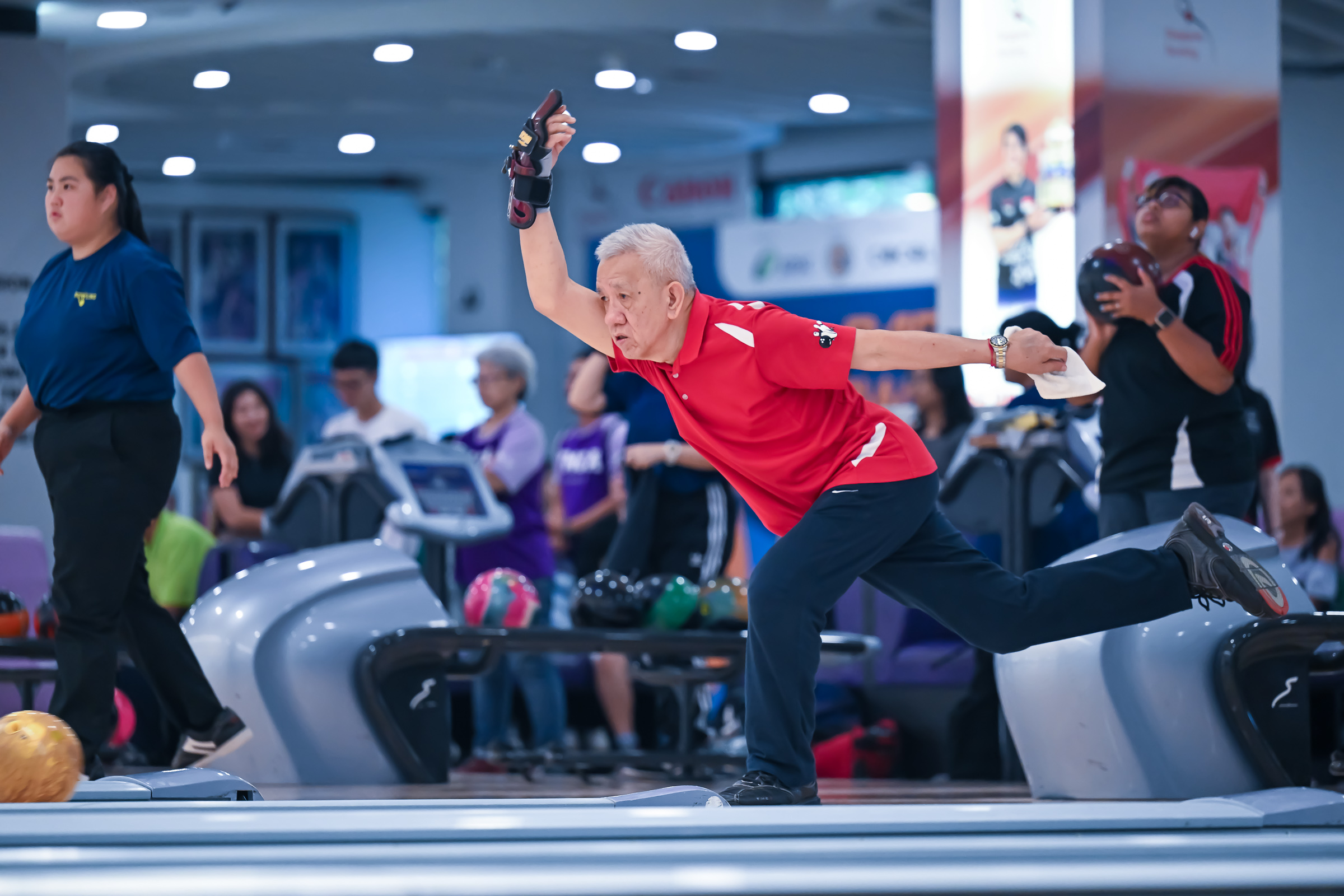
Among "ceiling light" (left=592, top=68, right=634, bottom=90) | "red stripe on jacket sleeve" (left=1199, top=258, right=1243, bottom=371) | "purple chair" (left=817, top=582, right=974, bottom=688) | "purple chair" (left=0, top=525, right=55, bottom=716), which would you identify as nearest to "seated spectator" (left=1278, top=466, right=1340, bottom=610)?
"purple chair" (left=817, top=582, right=974, bottom=688)

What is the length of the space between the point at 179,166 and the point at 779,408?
11431 millimetres

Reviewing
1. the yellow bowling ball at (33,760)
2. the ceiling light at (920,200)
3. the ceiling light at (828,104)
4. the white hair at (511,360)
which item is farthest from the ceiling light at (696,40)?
the yellow bowling ball at (33,760)

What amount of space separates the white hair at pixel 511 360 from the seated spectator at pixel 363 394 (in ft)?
1.50

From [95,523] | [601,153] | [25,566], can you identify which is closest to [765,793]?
[95,523]

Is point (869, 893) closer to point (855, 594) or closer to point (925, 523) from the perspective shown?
point (925, 523)

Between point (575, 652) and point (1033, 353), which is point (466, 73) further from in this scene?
point (1033, 353)

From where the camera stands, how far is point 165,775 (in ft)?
9.15

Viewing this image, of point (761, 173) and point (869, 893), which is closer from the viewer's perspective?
point (869, 893)

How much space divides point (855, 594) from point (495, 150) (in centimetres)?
783

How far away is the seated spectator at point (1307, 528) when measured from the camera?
5.92 m

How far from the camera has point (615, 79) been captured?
10.4m

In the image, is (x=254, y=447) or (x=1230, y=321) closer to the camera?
(x=1230, y=321)

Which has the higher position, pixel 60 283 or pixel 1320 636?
pixel 60 283

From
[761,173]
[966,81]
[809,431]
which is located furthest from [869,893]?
[761,173]
